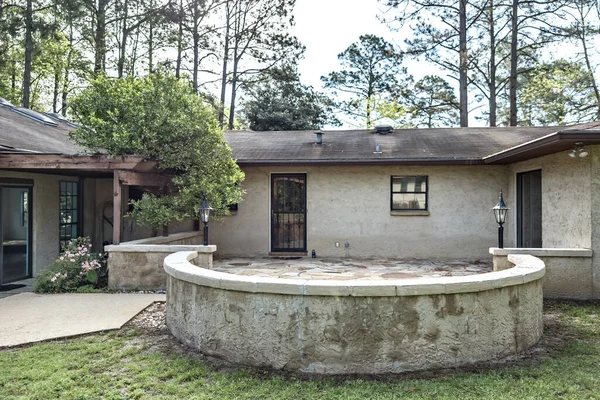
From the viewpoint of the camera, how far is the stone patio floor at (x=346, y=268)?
7492 millimetres

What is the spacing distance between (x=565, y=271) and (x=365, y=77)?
68.3ft

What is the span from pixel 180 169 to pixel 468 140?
7157 millimetres

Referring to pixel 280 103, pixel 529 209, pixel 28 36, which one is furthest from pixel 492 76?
pixel 28 36

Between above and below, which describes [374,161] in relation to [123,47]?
below

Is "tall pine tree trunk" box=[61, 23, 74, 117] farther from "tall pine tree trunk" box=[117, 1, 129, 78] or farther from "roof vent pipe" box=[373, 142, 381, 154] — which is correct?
"roof vent pipe" box=[373, 142, 381, 154]

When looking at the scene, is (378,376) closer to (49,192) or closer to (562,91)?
(49,192)

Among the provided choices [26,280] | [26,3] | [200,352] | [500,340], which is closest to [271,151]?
[26,280]

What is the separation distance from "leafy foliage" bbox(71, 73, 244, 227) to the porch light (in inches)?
224

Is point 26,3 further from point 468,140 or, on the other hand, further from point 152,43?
point 468,140

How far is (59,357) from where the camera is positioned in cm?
419

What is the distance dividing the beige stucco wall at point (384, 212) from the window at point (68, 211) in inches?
156

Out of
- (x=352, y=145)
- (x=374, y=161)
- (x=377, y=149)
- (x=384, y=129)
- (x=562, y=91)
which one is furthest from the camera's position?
(x=562, y=91)

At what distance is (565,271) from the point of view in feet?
21.0

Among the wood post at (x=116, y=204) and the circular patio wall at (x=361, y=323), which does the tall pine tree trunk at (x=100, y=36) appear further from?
the circular patio wall at (x=361, y=323)
